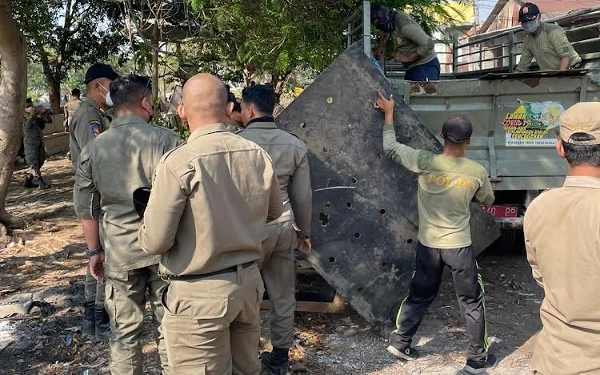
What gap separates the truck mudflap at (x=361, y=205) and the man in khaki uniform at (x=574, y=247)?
6.35 feet

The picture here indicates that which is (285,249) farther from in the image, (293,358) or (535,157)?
(535,157)

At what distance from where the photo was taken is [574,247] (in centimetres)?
188

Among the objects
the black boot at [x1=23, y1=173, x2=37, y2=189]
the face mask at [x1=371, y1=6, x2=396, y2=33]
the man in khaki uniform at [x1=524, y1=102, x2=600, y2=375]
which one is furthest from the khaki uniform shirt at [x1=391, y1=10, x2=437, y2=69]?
the black boot at [x1=23, y1=173, x2=37, y2=189]

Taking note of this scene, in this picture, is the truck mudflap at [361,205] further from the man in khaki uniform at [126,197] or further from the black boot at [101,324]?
the black boot at [101,324]

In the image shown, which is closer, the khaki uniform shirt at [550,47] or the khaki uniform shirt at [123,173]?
the khaki uniform shirt at [123,173]

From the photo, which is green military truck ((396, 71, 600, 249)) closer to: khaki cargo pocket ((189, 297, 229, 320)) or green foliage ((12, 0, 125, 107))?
khaki cargo pocket ((189, 297, 229, 320))

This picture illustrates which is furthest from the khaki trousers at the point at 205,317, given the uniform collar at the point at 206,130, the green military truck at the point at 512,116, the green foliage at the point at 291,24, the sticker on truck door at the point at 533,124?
the green foliage at the point at 291,24

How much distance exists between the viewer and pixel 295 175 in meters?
3.44

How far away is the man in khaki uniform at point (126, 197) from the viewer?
2.99m

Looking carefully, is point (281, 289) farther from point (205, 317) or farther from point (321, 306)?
point (205, 317)

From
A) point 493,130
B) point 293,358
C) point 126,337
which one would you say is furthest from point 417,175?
point 126,337

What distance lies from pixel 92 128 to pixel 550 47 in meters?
4.45

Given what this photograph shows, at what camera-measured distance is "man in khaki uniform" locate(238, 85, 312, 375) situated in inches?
134

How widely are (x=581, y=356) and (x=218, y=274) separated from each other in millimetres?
1391
